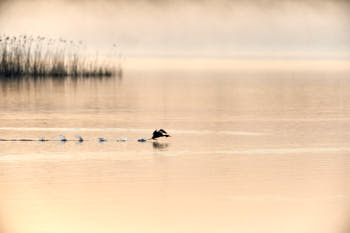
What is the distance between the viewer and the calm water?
8297 millimetres

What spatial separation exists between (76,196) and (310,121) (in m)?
10.4

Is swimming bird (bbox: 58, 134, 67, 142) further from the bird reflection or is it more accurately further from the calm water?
the bird reflection

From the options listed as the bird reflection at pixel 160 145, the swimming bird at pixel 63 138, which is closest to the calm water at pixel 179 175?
the bird reflection at pixel 160 145

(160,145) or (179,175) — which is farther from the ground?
(160,145)

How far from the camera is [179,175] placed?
10.7 metres

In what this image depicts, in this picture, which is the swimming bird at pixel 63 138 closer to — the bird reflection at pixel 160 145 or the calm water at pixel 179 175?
the calm water at pixel 179 175

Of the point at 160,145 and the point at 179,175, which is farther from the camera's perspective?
the point at 160,145

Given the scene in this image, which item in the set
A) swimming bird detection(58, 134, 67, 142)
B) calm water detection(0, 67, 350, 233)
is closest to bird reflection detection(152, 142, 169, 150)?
calm water detection(0, 67, 350, 233)

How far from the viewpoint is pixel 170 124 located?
17969mm

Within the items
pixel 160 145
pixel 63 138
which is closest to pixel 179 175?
pixel 160 145

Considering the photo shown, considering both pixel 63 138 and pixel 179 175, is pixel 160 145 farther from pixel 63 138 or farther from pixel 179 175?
pixel 179 175

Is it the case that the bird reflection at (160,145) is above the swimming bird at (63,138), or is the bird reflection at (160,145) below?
→ below

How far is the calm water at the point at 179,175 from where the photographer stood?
830cm

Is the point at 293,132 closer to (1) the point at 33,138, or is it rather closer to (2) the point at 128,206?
(1) the point at 33,138
